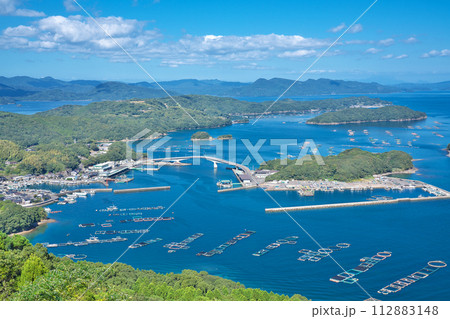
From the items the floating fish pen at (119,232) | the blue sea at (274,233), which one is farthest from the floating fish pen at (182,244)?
the floating fish pen at (119,232)

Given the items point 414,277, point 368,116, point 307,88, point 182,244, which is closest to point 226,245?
point 182,244

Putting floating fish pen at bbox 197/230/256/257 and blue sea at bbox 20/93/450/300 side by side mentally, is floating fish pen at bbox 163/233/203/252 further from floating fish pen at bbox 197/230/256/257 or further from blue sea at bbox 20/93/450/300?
floating fish pen at bbox 197/230/256/257

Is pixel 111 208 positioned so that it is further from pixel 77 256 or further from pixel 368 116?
pixel 368 116

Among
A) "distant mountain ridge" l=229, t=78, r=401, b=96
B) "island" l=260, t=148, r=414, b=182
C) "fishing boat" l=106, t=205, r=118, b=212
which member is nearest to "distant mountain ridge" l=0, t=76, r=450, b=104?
"distant mountain ridge" l=229, t=78, r=401, b=96

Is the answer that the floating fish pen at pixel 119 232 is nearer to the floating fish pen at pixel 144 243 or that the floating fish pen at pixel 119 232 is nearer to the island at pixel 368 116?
the floating fish pen at pixel 144 243

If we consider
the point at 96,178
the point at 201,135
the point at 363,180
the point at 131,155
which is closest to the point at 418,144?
the point at 363,180

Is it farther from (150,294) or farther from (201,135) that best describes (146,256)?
(201,135)
